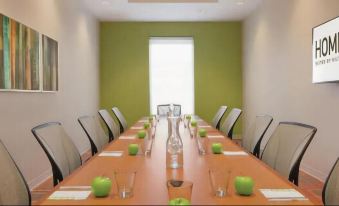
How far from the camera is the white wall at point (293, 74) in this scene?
4472mm

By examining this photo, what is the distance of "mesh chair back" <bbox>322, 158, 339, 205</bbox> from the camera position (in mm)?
1735

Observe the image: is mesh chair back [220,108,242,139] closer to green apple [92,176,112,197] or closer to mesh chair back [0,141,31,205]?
mesh chair back [0,141,31,205]

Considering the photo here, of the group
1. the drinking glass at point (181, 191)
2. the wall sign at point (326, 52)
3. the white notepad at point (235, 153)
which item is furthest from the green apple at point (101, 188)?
the wall sign at point (326, 52)

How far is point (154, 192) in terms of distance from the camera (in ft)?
4.79

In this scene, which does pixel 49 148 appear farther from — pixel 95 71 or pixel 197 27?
pixel 197 27

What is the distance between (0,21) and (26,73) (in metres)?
0.81

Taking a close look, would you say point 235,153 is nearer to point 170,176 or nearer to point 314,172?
point 170,176

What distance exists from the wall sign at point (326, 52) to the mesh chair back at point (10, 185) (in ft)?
10.8

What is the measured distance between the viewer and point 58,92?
543cm

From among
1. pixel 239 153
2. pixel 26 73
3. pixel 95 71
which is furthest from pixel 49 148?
pixel 95 71

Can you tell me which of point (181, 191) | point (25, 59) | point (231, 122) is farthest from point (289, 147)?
point (25, 59)

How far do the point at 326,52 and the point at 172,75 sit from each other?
16.0 feet

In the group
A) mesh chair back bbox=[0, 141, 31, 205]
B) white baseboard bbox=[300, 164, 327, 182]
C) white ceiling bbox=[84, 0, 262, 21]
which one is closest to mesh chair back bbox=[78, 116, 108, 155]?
mesh chair back bbox=[0, 141, 31, 205]

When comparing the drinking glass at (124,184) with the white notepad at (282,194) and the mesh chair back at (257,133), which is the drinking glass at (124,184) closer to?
the white notepad at (282,194)
